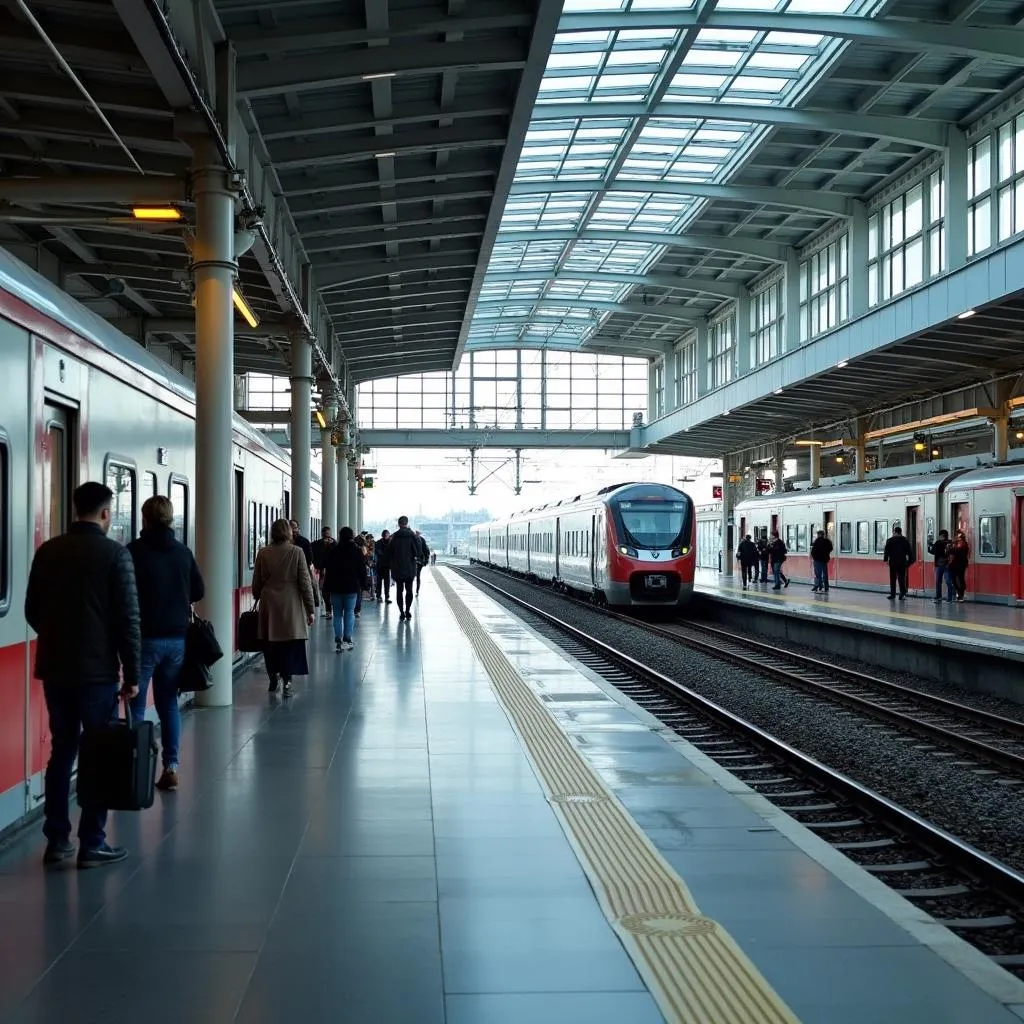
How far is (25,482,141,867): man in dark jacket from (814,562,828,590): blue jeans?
25.8 m

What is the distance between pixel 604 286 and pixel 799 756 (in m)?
34.9

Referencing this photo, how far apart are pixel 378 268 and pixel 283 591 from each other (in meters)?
9.33

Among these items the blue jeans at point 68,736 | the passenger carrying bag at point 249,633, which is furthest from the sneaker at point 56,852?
the passenger carrying bag at point 249,633

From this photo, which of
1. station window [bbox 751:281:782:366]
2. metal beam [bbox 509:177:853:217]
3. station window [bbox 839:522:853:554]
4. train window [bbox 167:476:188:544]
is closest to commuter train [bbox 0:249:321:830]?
train window [bbox 167:476:188:544]

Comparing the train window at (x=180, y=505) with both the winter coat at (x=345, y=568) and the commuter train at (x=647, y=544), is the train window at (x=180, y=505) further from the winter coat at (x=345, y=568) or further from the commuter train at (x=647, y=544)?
the commuter train at (x=647, y=544)

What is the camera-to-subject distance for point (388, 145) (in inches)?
543

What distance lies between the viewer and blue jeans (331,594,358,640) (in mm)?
16219

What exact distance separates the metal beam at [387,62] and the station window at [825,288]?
23.3 m

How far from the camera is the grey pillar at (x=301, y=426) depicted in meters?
19.1

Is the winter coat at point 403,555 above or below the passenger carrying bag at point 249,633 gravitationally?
above

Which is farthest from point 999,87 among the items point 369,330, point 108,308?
point 108,308

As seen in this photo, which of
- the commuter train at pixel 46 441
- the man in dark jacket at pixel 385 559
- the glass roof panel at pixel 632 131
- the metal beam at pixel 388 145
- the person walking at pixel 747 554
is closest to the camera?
the commuter train at pixel 46 441

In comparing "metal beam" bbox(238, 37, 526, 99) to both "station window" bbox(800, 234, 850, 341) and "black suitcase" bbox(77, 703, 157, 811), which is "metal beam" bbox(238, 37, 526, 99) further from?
"station window" bbox(800, 234, 850, 341)

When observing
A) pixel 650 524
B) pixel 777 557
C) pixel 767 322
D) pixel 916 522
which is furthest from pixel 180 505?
pixel 767 322
